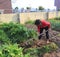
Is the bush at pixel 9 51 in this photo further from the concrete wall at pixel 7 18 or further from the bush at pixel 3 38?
the concrete wall at pixel 7 18

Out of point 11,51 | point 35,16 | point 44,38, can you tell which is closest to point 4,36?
point 44,38

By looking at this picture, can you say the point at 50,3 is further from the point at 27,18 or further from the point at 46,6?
the point at 27,18

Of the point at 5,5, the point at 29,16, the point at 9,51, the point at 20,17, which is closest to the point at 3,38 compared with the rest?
the point at 9,51

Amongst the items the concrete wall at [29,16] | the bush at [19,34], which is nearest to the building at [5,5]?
the concrete wall at [29,16]

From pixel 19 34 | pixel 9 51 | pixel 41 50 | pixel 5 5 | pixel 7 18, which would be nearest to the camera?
pixel 9 51

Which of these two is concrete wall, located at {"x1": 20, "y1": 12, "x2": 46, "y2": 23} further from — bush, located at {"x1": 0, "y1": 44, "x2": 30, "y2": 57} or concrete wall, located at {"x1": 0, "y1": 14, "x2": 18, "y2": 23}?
bush, located at {"x1": 0, "y1": 44, "x2": 30, "y2": 57}

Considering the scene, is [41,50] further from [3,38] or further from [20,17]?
[20,17]

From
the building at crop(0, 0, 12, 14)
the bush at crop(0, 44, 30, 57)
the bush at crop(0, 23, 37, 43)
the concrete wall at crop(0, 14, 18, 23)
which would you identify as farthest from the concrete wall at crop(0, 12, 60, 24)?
the bush at crop(0, 44, 30, 57)

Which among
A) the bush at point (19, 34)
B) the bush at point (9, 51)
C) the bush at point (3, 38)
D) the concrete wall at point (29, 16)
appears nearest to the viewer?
the bush at point (9, 51)

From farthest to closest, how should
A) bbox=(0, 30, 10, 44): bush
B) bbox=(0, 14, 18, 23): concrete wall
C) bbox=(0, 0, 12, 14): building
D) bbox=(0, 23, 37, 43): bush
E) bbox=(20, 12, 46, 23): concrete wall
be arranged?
bbox=(0, 0, 12, 14): building, bbox=(20, 12, 46, 23): concrete wall, bbox=(0, 14, 18, 23): concrete wall, bbox=(0, 23, 37, 43): bush, bbox=(0, 30, 10, 44): bush

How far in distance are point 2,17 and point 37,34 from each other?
19.9ft

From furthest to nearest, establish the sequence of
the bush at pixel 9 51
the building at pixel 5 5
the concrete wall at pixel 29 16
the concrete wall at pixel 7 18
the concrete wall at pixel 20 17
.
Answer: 1. the building at pixel 5 5
2. the concrete wall at pixel 29 16
3. the concrete wall at pixel 20 17
4. the concrete wall at pixel 7 18
5. the bush at pixel 9 51

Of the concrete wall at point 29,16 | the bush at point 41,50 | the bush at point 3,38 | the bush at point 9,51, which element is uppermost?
the bush at point 9,51

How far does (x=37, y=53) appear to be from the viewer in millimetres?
8219
